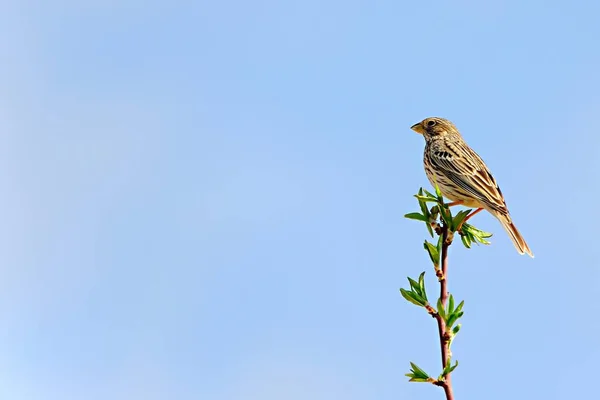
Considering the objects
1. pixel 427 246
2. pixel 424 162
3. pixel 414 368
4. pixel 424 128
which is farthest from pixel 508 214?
pixel 414 368

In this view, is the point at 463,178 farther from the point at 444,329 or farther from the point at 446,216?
the point at 444,329

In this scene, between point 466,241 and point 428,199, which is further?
point 466,241

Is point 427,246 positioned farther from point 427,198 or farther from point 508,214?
point 508,214

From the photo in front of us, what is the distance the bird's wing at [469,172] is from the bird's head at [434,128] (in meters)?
0.92

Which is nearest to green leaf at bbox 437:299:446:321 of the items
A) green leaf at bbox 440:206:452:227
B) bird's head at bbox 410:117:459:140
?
green leaf at bbox 440:206:452:227

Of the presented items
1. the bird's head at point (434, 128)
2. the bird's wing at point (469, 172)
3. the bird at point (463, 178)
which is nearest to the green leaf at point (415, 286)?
the bird at point (463, 178)

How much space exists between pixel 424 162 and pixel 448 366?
33.7 feet

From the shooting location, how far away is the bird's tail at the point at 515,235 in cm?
1070

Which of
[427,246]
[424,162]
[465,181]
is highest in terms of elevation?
[424,162]

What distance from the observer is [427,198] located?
625cm

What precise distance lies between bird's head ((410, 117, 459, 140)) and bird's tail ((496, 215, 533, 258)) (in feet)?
13.7

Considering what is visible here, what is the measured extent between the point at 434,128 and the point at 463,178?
12.4 ft

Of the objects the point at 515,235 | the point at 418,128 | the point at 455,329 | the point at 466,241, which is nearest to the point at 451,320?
the point at 455,329

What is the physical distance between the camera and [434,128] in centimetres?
1553
